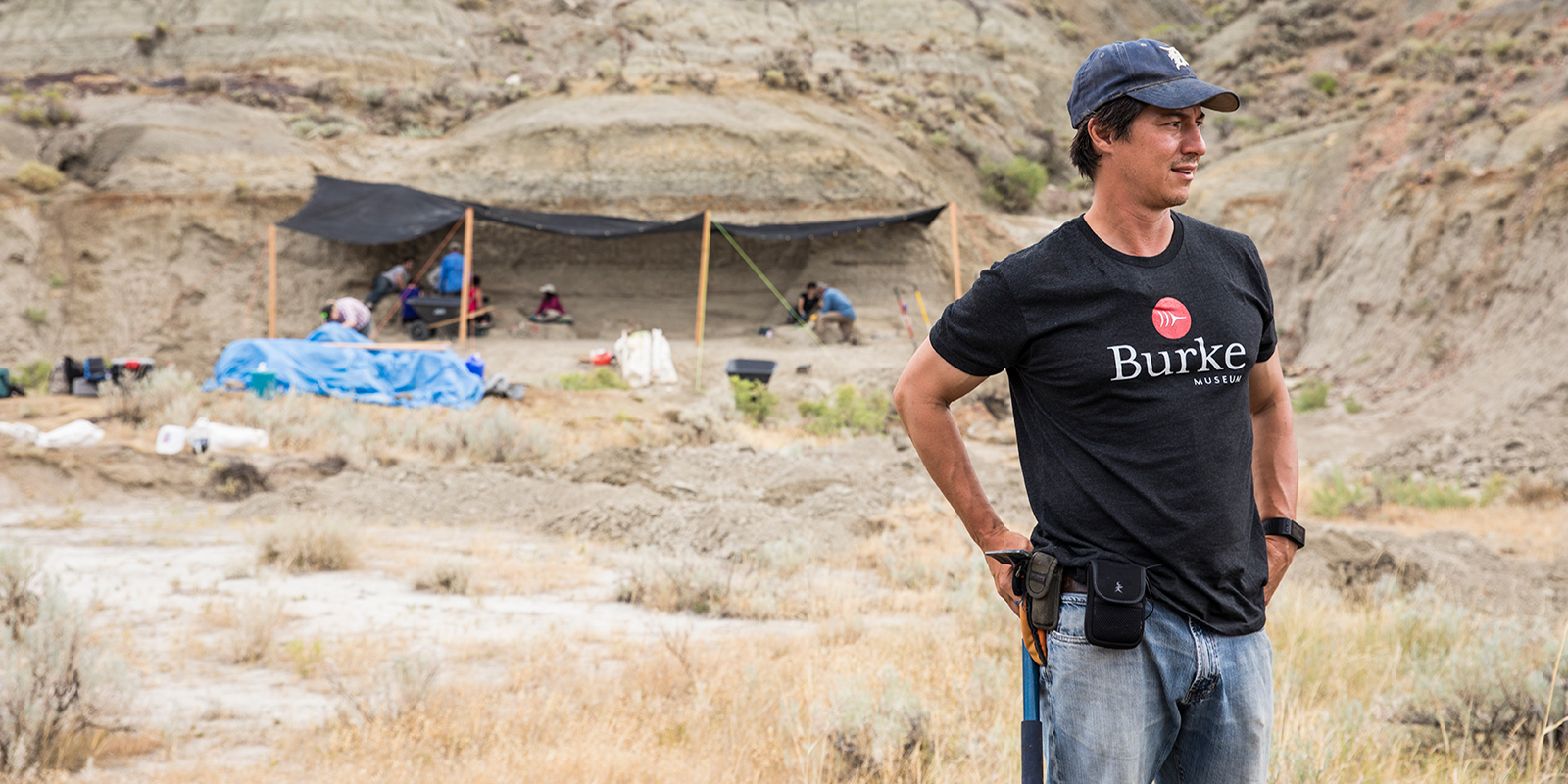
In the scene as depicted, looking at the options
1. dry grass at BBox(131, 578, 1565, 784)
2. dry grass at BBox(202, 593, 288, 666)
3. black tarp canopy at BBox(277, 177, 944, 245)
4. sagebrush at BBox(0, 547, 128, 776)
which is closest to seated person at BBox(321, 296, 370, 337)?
black tarp canopy at BBox(277, 177, 944, 245)

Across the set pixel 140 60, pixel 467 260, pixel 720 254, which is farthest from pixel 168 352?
pixel 140 60

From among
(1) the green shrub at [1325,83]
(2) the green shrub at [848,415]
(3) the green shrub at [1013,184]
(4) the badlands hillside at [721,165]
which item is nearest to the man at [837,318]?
(4) the badlands hillside at [721,165]

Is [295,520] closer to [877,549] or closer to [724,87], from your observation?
[877,549]

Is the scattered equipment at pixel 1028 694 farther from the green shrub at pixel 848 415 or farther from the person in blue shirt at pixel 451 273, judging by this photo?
the person in blue shirt at pixel 451 273

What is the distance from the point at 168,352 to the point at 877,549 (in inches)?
757

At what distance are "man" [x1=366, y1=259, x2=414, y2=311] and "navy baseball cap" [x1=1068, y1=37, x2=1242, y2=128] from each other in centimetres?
2045

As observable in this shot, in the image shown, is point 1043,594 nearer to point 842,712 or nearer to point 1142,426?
point 1142,426

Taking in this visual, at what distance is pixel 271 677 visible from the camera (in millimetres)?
4988

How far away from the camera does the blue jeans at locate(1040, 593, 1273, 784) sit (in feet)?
5.78

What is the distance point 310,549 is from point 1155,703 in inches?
281

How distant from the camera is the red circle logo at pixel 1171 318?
5.88 ft

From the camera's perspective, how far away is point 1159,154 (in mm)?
1867

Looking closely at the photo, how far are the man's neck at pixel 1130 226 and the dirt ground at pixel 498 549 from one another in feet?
11.3

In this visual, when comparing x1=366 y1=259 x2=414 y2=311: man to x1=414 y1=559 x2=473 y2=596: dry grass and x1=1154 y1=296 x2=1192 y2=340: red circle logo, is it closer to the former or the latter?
x1=414 y1=559 x2=473 y2=596: dry grass
